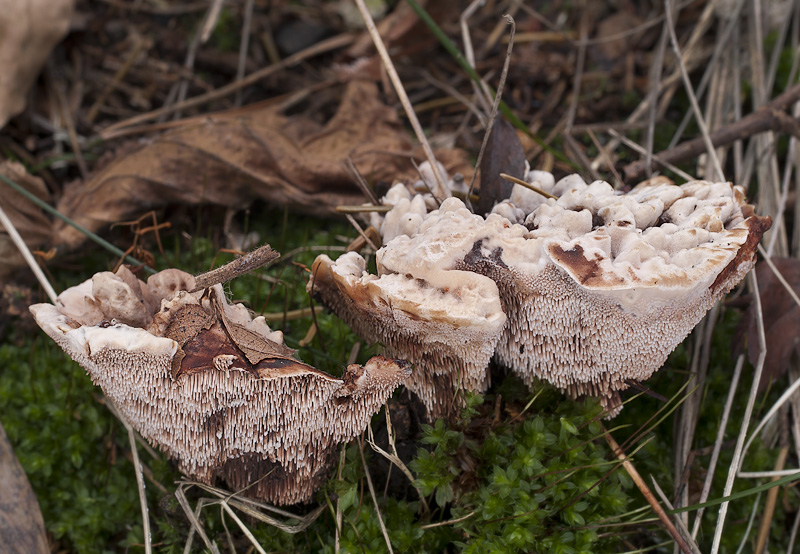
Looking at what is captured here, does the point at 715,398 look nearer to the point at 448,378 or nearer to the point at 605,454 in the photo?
the point at 605,454

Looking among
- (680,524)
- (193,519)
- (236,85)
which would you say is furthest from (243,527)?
(236,85)

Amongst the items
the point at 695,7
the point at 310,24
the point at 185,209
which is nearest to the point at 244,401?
the point at 185,209

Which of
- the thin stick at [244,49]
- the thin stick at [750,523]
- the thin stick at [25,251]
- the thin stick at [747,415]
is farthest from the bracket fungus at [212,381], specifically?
the thin stick at [244,49]

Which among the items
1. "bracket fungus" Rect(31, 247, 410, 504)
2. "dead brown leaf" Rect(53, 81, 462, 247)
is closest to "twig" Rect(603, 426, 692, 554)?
"bracket fungus" Rect(31, 247, 410, 504)

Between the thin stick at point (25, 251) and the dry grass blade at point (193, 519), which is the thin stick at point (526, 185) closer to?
the dry grass blade at point (193, 519)

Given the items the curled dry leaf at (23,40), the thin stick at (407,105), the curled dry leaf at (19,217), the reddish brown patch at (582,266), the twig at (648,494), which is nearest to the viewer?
the reddish brown patch at (582,266)

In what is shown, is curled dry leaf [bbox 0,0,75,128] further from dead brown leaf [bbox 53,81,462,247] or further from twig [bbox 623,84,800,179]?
twig [bbox 623,84,800,179]
